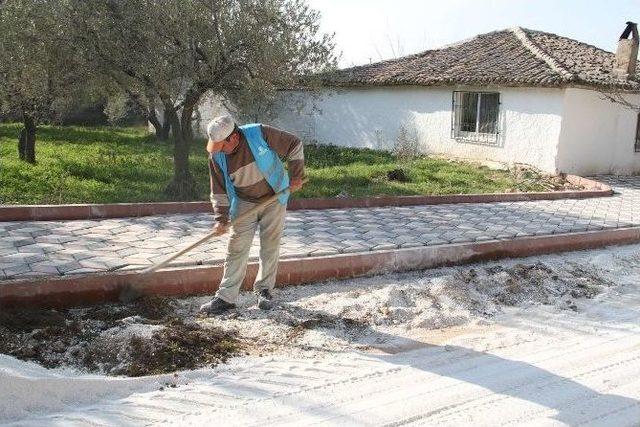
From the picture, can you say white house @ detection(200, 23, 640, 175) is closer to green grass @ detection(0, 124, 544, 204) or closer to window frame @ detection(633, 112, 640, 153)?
window frame @ detection(633, 112, 640, 153)

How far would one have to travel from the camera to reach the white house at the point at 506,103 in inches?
574

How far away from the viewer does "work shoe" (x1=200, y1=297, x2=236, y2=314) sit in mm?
4852

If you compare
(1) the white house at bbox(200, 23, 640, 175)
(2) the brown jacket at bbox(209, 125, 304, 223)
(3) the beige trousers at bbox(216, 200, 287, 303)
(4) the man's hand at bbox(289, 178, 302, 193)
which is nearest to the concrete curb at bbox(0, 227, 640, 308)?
(3) the beige trousers at bbox(216, 200, 287, 303)

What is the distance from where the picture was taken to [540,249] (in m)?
7.28

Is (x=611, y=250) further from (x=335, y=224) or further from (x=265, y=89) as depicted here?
(x=265, y=89)

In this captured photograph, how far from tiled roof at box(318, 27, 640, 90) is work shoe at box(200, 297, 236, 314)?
8.87m

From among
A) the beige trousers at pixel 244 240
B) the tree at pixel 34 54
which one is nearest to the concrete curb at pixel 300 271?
the beige trousers at pixel 244 240

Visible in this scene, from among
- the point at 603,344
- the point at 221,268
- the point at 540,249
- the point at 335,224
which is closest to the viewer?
the point at 603,344

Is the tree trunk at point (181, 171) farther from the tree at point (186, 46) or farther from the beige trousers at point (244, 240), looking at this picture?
the beige trousers at point (244, 240)

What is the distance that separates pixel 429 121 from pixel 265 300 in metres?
13.1

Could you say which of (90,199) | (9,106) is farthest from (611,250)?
(9,106)

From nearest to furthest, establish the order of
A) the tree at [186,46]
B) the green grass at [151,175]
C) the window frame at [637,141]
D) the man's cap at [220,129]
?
the man's cap at [220,129]
the tree at [186,46]
the green grass at [151,175]
the window frame at [637,141]

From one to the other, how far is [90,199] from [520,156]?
10.2 metres

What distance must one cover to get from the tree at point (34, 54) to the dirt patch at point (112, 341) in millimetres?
5997
